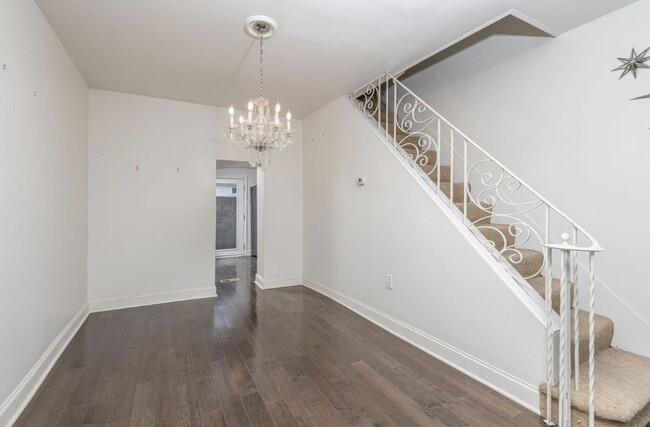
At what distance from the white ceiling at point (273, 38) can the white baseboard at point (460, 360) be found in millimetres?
2682

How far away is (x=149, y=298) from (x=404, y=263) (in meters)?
3.35

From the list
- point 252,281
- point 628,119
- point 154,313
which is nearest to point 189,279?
point 154,313

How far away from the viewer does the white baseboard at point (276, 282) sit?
15.6 ft

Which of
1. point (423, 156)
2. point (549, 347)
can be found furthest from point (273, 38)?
point (549, 347)

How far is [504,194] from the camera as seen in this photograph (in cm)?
310

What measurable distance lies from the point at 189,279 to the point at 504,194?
4124 millimetres

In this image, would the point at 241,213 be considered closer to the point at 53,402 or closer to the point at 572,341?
the point at 53,402

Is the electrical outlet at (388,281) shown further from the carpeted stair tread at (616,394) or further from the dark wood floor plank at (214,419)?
the dark wood floor plank at (214,419)

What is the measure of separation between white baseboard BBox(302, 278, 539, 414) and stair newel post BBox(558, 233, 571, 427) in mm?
204

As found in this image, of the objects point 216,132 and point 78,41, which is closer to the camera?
point 78,41

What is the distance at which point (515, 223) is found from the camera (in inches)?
114

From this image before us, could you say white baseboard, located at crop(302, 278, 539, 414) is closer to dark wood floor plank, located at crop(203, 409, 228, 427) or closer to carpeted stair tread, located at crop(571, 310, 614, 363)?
carpeted stair tread, located at crop(571, 310, 614, 363)

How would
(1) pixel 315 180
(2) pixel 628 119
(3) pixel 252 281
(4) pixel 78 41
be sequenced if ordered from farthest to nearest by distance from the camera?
(3) pixel 252 281 < (1) pixel 315 180 < (4) pixel 78 41 < (2) pixel 628 119

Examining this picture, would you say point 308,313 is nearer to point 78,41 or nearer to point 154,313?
point 154,313
